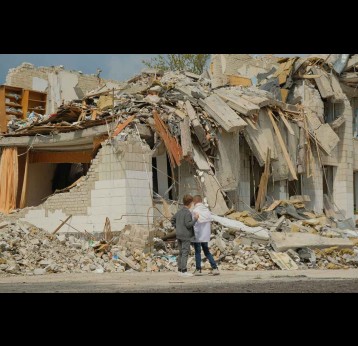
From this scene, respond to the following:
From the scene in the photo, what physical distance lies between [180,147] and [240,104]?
129 inches

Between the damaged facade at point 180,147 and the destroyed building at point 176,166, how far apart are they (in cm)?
4

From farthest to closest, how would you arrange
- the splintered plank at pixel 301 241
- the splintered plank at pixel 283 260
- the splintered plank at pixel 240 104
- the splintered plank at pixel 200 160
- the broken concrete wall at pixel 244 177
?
the broken concrete wall at pixel 244 177 < the splintered plank at pixel 240 104 < the splintered plank at pixel 200 160 < the splintered plank at pixel 301 241 < the splintered plank at pixel 283 260

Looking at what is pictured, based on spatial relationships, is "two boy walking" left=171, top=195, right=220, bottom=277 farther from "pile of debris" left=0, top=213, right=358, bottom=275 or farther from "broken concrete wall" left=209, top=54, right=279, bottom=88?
"broken concrete wall" left=209, top=54, right=279, bottom=88

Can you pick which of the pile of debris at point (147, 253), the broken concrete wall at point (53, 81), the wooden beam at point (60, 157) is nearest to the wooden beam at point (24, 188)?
the wooden beam at point (60, 157)

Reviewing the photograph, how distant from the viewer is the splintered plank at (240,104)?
21594mm

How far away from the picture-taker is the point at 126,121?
62.7 feet

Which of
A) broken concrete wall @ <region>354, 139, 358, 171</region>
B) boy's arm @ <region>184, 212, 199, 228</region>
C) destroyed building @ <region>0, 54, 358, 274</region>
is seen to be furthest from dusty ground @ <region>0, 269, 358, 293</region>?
broken concrete wall @ <region>354, 139, 358, 171</region>

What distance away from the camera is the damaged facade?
749 inches

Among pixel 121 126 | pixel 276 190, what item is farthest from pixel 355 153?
pixel 121 126

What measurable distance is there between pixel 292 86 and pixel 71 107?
10.00m

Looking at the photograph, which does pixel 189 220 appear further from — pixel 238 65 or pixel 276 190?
pixel 238 65

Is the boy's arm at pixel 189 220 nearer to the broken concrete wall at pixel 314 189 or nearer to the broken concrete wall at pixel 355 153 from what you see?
the broken concrete wall at pixel 314 189

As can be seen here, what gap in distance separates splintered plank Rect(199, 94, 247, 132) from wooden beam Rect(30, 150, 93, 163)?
13.4ft
